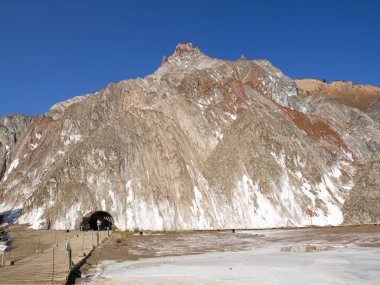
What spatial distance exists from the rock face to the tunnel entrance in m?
1.27

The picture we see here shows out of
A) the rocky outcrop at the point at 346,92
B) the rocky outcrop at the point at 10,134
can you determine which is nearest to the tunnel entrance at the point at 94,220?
the rocky outcrop at the point at 10,134

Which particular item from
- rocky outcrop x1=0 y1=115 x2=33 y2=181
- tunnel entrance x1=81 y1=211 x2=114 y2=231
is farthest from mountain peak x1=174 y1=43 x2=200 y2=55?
tunnel entrance x1=81 y1=211 x2=114 y2=231

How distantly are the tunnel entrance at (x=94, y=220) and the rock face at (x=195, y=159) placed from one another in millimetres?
1271

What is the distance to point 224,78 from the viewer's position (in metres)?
93.8

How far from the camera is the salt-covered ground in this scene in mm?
21344

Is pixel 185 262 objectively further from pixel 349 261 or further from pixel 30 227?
pixel 30 227

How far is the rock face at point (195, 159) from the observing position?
6256cm

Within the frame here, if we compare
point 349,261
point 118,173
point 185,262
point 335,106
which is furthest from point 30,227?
point 335,106

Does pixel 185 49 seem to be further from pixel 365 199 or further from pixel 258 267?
pixel 258 267

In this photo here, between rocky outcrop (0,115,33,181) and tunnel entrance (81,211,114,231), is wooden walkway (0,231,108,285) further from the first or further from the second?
rocky outcrop (0,115,33,181)

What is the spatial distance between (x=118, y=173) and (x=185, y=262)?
39507 millimetres

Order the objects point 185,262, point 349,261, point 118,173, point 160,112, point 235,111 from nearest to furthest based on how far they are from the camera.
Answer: point 349,261 < point 185,262 < point 118,173 < point 160,112 < point 235,111

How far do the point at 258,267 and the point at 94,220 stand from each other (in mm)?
45436

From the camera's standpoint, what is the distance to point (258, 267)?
25.3 meters
